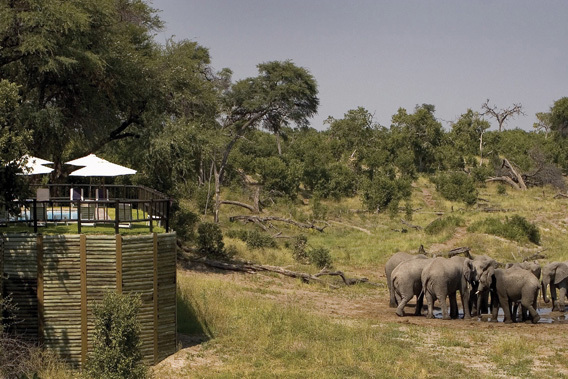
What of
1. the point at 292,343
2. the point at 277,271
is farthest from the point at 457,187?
the point at 292,343

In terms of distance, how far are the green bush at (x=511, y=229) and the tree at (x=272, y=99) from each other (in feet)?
43.3

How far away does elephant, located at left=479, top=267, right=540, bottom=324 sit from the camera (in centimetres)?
2233

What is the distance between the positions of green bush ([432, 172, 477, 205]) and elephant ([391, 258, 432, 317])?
3286 centimetres

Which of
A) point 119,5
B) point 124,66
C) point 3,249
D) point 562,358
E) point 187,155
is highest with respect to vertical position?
point 119,5

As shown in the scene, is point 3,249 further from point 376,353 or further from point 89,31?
point 89,31

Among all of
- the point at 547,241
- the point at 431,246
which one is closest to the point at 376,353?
the point at 431,246

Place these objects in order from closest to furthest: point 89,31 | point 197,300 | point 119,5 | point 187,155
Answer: point 197,300, point 89,31, point 187,155, point 119,5

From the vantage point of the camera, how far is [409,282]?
2339 cm

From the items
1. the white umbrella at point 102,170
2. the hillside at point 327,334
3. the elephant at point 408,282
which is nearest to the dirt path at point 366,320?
the hillside at point 327,334

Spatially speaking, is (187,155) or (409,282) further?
(187,155)

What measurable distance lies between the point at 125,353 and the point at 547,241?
97.5 ft

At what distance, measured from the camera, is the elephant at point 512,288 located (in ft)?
73.3

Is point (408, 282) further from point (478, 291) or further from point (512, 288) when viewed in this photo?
point (512, 288)

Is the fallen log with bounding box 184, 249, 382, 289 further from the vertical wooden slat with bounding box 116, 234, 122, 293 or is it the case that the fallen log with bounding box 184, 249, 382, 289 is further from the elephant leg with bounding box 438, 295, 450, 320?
the vertical wooden slat with bounding box 116, 234, 122, 293
